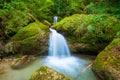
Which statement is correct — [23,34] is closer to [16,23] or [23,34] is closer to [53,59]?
[16,23]

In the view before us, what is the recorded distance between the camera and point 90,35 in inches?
312

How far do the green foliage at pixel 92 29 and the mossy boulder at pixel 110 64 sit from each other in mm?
1717

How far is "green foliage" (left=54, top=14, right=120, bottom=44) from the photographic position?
755 centimetres

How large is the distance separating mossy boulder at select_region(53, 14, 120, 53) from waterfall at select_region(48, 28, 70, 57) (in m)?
0.32

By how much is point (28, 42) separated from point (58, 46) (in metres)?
1.40

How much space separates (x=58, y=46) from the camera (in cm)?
870

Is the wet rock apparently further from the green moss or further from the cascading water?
the green moss

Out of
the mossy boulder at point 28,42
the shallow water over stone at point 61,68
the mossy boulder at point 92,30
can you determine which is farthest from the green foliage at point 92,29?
the mossy boulder at point 28,42

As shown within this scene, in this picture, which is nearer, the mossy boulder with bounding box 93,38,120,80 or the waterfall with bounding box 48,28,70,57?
the mossy boulder with bounding box 93,38,120,80

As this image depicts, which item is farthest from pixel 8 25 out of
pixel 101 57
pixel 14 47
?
pixel 101 57

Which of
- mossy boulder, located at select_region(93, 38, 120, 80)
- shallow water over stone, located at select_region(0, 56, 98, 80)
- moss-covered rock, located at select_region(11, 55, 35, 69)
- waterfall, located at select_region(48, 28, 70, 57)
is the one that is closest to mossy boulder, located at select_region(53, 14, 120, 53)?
waterfall, located at select_region(48, 28, 70, 57)

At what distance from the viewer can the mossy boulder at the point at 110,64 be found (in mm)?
4871

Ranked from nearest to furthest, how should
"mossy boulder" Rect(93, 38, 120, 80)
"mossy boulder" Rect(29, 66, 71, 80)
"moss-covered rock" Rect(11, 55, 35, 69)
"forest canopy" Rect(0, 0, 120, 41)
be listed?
Answer: 1. "mossy boulder" Rect(29, 66, 71, 80)
2. "mossy boulder" Rect(93, 38, 120, 80)
3. "forest canopy" Rect(0, 0, 120, 41)
4. "moss-covered rock" Rect(11, 55, 35, 69)

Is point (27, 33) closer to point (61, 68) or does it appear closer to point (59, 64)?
point (59, 64)
